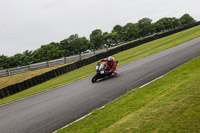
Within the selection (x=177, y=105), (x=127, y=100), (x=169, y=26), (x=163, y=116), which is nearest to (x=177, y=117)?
(x=163, y=116)

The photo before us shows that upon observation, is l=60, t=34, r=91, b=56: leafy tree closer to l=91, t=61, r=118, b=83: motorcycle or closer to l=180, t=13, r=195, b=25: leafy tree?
l=91, t=61, r=118, b=83: motorcycle

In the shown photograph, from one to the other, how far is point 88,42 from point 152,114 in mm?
94301

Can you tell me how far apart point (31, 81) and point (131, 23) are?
108 meters

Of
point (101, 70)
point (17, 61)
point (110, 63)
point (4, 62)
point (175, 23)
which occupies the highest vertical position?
point (175, 23)

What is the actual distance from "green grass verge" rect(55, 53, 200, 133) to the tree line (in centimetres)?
5624

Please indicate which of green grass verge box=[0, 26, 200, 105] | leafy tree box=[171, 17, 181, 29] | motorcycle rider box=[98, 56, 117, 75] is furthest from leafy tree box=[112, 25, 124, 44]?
motorcycle rider box=[98, 56, 117, 75]

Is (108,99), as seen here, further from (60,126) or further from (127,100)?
(60,126)

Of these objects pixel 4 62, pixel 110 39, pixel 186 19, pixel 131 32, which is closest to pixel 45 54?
pixel 4 62

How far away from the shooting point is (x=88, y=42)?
98125 millimetres

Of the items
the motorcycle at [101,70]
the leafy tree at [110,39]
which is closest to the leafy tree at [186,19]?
the leafy tree at [110,39]

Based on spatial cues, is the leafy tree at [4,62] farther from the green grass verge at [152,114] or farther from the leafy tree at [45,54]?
the green grass verge at [152,114]

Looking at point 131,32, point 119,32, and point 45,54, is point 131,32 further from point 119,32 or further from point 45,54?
point 45,54

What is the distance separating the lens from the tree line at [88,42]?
6338cm

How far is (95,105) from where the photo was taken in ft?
26.2
